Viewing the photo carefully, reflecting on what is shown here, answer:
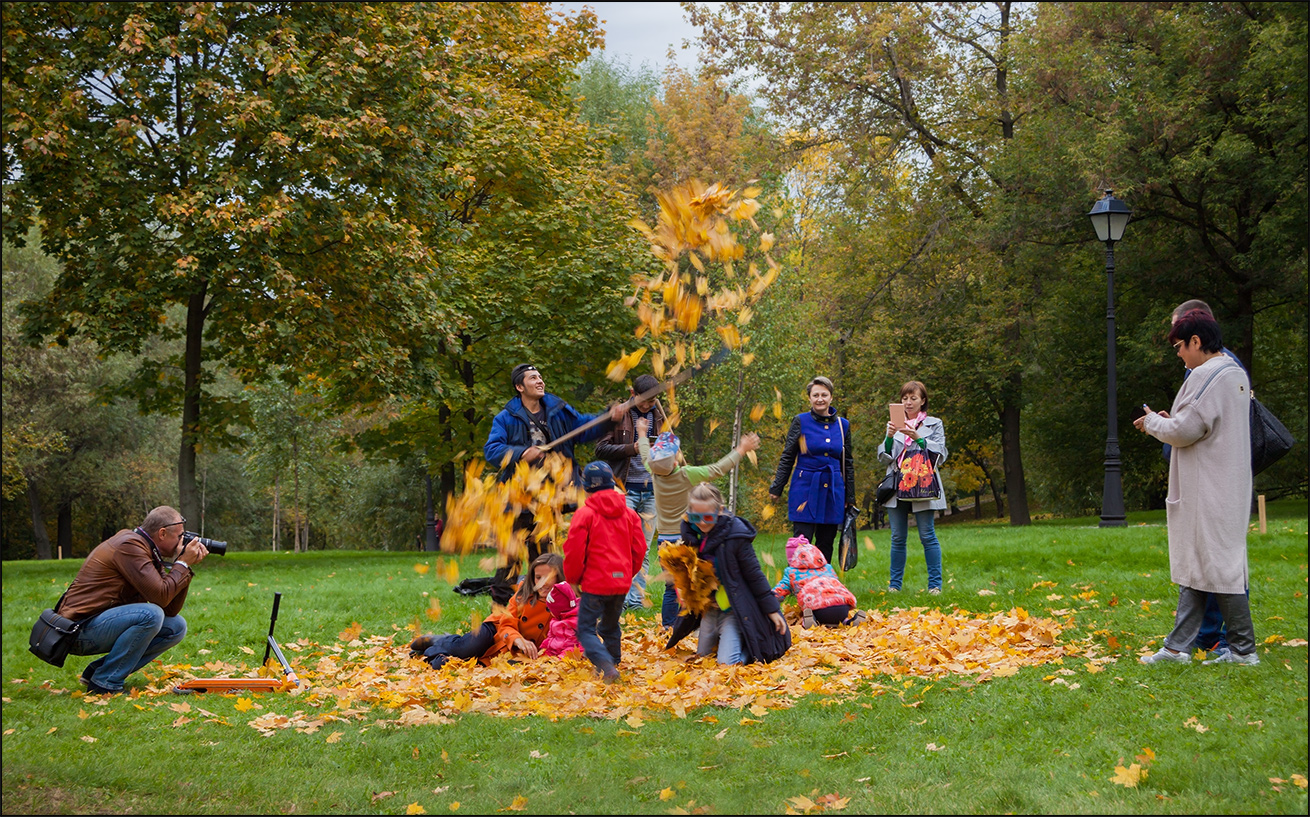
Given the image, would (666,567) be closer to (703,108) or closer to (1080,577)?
(1080,577)

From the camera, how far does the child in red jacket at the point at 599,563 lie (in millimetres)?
7121

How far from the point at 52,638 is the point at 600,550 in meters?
3.78

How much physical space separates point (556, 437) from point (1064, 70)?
2009 centimetres

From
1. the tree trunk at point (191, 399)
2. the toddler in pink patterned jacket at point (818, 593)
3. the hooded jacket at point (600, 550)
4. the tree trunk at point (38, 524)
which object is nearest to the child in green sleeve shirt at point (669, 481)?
the toddler in pink patterned jacket at point (818, 593)

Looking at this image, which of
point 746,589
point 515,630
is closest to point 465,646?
point 515,630

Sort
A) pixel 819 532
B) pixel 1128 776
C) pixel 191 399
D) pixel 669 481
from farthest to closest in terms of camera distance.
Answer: pixel 191 399 < pixel 819 532 < pixel 669 481 < pixel 1128 776

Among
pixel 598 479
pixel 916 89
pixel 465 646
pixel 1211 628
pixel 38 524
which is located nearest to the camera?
pixel 1211 628

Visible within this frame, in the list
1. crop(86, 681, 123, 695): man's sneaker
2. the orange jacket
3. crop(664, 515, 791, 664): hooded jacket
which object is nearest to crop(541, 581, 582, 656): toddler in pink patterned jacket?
the orange jacket

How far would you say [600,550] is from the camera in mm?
7160

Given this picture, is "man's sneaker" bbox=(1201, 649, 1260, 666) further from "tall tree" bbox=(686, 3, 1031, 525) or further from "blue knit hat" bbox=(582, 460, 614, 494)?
"tall tree" bbox=(686, 3, 1031, 525)

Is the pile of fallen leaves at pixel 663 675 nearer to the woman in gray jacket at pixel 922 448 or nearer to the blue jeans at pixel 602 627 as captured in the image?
the blue jeans at pixel 602 627

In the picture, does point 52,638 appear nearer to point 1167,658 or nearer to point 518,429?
point 518,429

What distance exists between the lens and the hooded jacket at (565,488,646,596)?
7.12 metres

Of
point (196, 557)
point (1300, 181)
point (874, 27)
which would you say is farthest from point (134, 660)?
point (874, 27)
